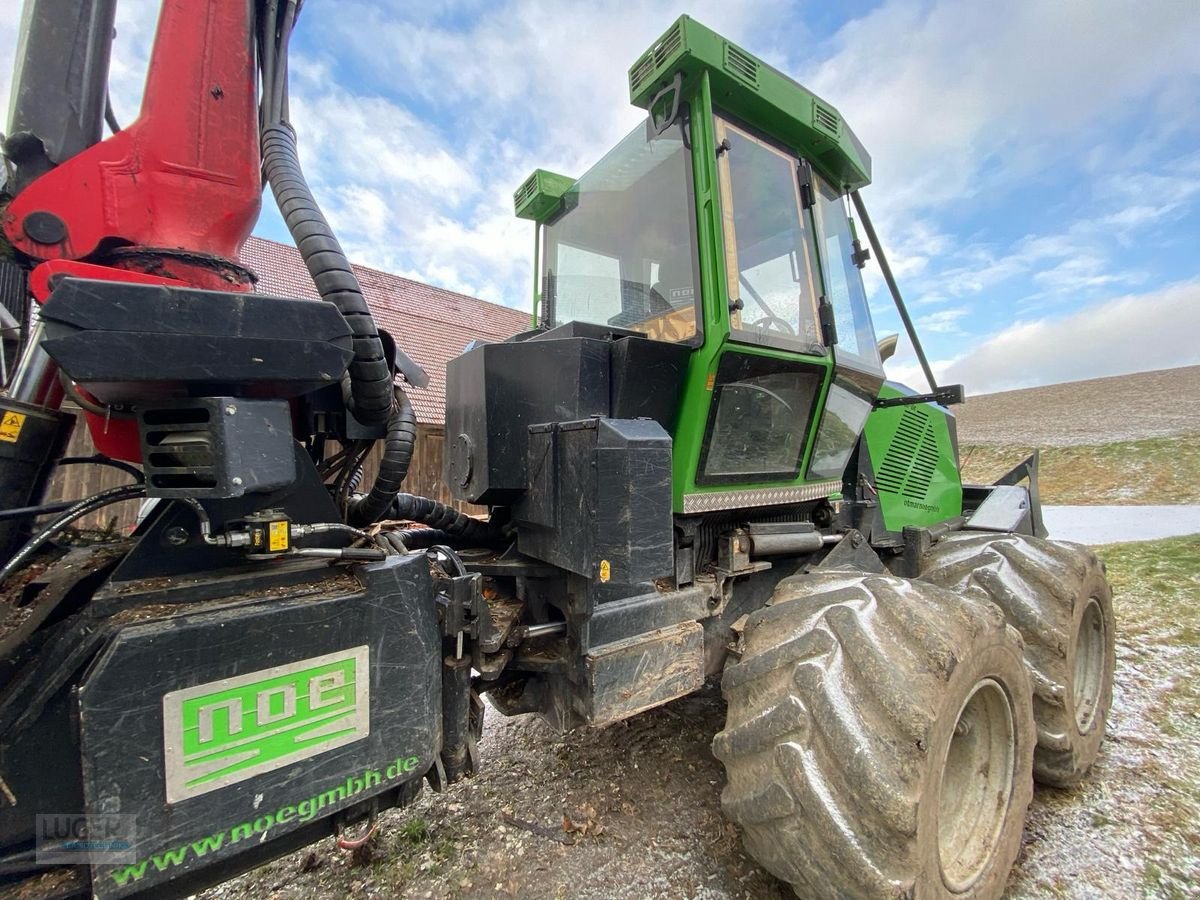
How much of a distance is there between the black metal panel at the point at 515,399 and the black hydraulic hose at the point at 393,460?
255 mm

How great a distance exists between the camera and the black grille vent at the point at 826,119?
2.41 meters

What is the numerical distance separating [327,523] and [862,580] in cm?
167

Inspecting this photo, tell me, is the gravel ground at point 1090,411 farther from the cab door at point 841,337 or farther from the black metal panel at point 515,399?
the black metal panel at point 515,399

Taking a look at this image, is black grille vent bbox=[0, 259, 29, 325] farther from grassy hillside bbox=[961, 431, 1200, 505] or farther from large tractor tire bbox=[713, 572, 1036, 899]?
grassy hillside bbox=[961, 431, 1200, 505]

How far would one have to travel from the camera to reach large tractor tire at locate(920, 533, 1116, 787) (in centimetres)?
240

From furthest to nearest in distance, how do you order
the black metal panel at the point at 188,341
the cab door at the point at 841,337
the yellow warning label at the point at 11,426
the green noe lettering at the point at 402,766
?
the cab door at the point at 841,337 → the green noe lettering at the point at 402,766 → the yellow warning label at the point at 11,426 → the black metal panel at the point at 188,341

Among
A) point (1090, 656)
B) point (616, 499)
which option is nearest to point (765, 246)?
point (616, 499)

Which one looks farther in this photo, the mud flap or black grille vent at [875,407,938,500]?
black grille vent at [875,407,938,500]

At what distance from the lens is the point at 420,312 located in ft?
38.0

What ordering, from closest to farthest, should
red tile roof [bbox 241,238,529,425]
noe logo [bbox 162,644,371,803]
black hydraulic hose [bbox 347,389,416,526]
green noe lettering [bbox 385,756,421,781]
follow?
noe logo [bbox 162,644,371,803] → green noe lettering [bbox 385,756,421,781] → black hydraulic hose [bbox 347,389,416,526] → red tile roof [bbox 241,238,529,425]

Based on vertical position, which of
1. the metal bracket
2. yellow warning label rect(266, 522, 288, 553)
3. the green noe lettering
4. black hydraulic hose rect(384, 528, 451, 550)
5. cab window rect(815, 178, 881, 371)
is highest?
cab window rect(815, 178, 881, 371)

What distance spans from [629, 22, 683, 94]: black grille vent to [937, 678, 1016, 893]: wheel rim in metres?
2.28

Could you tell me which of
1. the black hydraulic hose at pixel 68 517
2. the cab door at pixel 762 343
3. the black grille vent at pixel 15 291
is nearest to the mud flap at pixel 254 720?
the black hydraulic hose at pixel 68 517

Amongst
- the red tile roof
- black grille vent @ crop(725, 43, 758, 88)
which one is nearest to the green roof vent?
black grille vent @ crop(725, 43, 758, 88)
